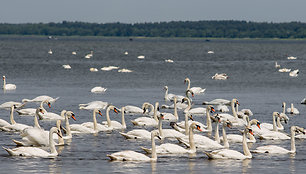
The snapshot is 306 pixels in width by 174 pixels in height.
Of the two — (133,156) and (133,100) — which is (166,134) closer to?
(133,156)

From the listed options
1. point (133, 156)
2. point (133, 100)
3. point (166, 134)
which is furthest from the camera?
point (133, 100)

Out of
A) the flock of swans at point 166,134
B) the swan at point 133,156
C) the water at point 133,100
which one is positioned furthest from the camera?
the flock of swans at point 166,134

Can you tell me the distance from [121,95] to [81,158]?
23351mm

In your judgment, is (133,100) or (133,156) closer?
(133,156)

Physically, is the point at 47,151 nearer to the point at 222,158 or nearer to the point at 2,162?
the point at 2,162

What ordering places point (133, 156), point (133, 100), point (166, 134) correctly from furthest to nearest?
point (133, 100) < point (166, 134) < point (133, 156)

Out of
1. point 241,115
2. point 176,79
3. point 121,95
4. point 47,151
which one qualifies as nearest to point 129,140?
point 47,151

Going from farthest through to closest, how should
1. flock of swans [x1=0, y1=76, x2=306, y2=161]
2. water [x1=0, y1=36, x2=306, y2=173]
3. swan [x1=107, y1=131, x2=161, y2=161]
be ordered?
1. flock of swans [x1=0, y1=76, x2=306, y2=161]
2. swan [x1=107, y1=131, x2=161, y2=161]
3. water [x1=0, y1=36, x2=306, y2=173]

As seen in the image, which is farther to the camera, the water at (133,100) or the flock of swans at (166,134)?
the flock of swans at (166,134)

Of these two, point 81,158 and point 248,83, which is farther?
point 248,83

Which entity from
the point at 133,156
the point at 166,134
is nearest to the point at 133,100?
the point at 166,134

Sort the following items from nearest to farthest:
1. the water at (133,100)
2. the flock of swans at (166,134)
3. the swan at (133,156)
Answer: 1. the water at (133,100)
2. the swan at (133,156)
3. the flock of swans at (166,134)

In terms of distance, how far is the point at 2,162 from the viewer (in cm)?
2152

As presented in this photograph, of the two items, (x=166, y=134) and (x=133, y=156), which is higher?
(x=133, y=156)
